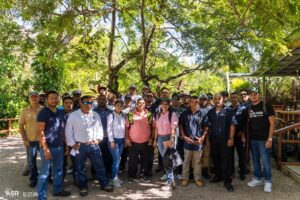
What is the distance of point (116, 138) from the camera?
6332 mm

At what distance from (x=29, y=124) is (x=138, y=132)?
7.48ft

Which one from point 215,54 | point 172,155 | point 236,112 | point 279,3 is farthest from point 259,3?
point 215,54

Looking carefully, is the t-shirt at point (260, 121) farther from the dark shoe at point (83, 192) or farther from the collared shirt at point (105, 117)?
the dark shoe at point (83, 192)

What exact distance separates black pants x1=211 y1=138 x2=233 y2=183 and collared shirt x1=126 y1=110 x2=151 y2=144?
1426mm

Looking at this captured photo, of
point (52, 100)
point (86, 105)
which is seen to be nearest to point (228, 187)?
point (86, 105)

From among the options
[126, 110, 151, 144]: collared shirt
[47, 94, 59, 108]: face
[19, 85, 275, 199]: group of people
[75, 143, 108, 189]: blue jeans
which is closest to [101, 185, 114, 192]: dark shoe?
[19, 85, 275, 199]: group of people

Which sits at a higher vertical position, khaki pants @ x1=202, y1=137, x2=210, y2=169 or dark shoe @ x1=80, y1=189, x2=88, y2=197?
khaki pants @ x1=202, y1=137, x2=210, y2=169

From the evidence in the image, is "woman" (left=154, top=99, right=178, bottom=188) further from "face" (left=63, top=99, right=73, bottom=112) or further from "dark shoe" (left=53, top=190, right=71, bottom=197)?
"dark shoe" (left=53, top=190, right=71, bottom=197)

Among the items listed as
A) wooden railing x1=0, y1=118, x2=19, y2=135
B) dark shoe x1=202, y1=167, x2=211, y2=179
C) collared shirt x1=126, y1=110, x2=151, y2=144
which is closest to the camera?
collared shirt x1=126, y1=110, x2=151, y2=144

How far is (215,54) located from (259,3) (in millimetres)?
4729

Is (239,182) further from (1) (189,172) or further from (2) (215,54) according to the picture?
(2) (215,54)

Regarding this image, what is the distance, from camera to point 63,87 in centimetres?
1959

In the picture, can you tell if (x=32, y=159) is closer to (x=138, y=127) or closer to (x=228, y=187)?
(x=138, y=127)

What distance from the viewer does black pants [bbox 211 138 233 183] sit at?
6.07 meters
